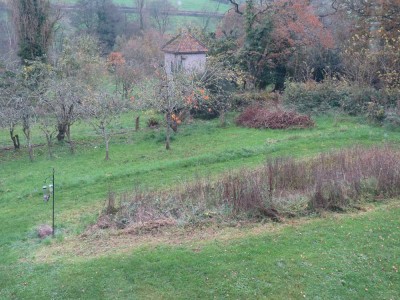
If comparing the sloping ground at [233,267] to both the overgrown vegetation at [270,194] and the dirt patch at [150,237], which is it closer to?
the dirt patch at [150,237]

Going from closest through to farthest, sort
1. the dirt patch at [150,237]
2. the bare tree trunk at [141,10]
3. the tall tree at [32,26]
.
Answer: the dirt patch at [150,237] → the tall tree at [32,26] → the bare tree trunk at [141,10]

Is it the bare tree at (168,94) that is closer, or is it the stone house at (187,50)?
the bare tree at (168,94)

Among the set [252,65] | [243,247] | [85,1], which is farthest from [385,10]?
[85,1]

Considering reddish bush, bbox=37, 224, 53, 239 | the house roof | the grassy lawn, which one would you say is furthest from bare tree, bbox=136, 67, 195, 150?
reddish bush, bbox=37, 224, 53, 239

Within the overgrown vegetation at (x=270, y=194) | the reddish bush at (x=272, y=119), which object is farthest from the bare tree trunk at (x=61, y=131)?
the overgrown vegetation at (x=270, y=194)

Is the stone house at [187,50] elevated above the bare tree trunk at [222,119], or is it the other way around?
the stone house at [187,50]

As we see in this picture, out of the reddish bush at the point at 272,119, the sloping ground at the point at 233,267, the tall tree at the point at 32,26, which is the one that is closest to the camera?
the sloping ground at the point at 233,267

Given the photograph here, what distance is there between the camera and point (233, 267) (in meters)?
8.62

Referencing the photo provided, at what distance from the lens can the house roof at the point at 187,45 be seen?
92.6 ft

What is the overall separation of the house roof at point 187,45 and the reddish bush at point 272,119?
8.41 metres

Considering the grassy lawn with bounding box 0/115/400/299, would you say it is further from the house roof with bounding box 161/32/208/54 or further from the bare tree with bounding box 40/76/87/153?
the house roof with bounding box 161/32/208/54

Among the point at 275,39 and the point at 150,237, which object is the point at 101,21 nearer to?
the point at 275,39

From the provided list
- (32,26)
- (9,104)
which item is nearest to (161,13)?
(32,26)

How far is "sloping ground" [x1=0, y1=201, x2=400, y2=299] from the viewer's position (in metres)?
8.07
